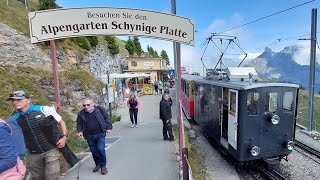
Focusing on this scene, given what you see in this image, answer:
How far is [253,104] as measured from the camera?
786 cm

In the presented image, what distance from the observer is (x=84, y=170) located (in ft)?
20.3

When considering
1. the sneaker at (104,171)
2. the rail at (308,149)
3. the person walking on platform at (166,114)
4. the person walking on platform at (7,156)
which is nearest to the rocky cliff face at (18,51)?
the person walking on platform at (166,114)

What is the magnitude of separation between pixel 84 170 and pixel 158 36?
373 centimetres

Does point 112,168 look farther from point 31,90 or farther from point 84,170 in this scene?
point 31,90

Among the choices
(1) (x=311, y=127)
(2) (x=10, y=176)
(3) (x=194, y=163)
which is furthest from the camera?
(1) (x=311, y=127)

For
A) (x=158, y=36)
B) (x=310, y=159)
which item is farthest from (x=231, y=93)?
(x=310, y=159)

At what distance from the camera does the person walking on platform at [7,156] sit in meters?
2.71

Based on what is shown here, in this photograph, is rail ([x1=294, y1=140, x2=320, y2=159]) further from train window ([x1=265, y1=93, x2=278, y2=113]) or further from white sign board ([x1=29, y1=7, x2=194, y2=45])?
white sign board ([x1=29, y1=7, x2=194, y2=45])

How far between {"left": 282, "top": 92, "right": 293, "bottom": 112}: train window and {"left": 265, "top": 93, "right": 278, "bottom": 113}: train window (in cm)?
30

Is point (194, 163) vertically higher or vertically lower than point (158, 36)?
lower

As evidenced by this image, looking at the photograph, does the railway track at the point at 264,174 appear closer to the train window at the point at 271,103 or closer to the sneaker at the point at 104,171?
the train window at the point at 271,103

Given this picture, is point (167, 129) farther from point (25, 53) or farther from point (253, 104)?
point (25, 53)

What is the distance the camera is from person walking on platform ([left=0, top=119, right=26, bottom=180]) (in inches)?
107

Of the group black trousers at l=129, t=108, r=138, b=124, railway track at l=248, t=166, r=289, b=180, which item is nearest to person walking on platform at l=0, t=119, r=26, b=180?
railway track at l=248, t=166, r=289, b=180
